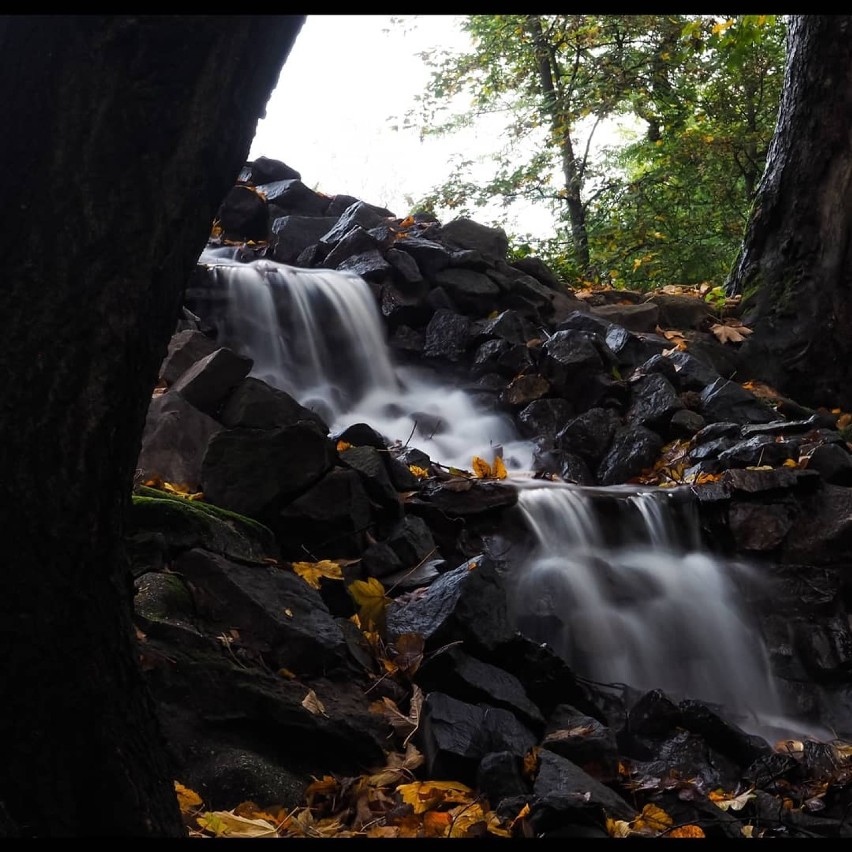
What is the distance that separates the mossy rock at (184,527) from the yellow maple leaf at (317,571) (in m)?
0.22

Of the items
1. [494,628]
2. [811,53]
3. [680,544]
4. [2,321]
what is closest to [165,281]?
[2,321]

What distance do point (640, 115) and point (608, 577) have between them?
1116cm

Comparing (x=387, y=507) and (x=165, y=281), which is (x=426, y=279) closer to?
(x=387, y=507)

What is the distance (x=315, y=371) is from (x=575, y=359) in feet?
8.31

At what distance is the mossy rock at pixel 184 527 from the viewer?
3.77 metres

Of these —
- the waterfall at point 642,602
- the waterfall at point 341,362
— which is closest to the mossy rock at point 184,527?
the waterfall at point 642,602

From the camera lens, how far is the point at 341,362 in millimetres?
8641

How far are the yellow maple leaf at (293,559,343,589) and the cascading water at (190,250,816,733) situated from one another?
1.34 metres

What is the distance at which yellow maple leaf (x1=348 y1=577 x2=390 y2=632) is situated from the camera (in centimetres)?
426

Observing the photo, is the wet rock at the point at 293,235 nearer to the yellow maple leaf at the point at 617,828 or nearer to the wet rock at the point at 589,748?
the wet rock at the point at 589,748

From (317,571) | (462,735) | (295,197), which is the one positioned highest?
(295,197)

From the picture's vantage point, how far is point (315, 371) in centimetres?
841

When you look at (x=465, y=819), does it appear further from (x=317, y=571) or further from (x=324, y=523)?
(x=324, y=523)

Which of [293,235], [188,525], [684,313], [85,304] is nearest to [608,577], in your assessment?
[188,525]
